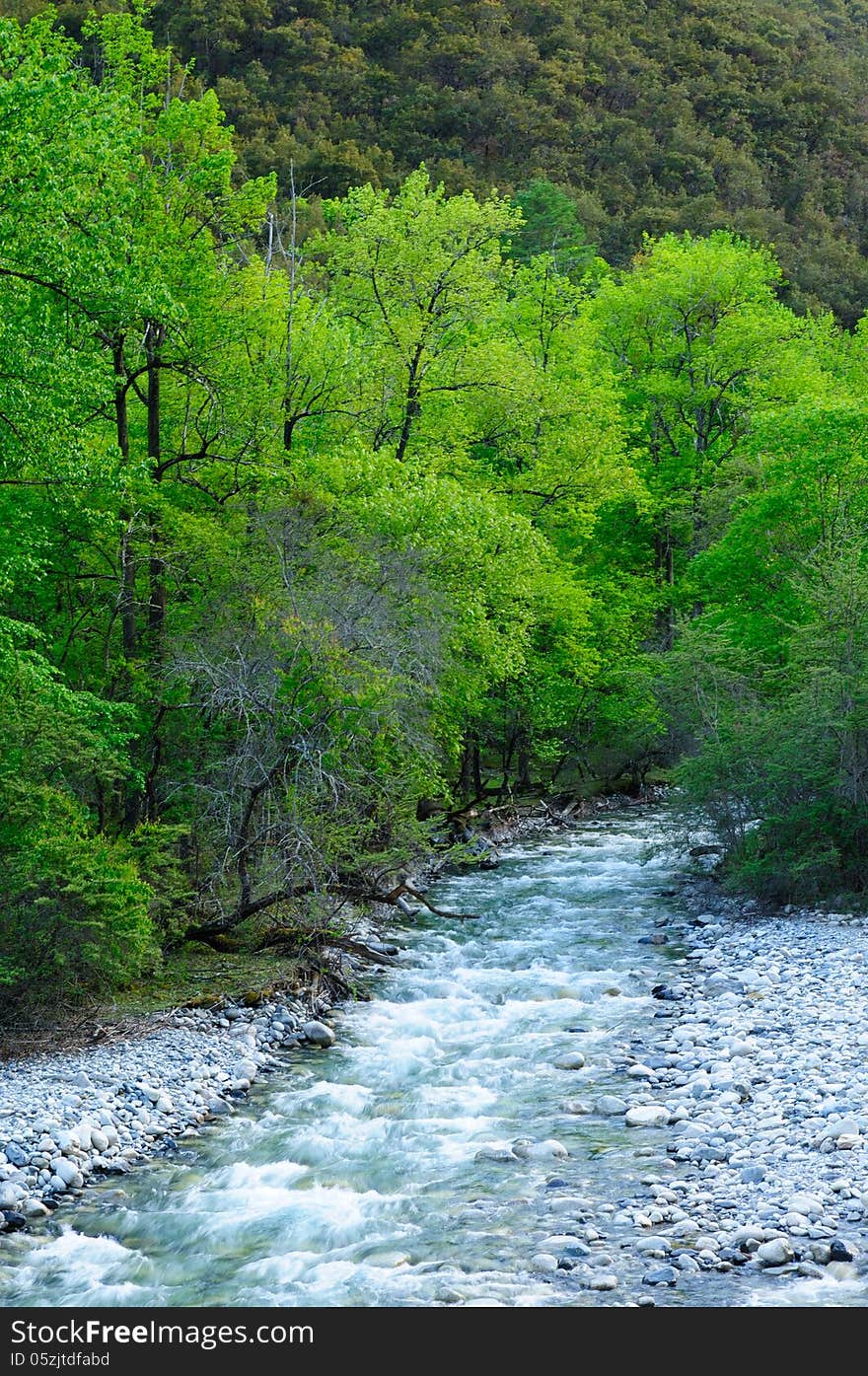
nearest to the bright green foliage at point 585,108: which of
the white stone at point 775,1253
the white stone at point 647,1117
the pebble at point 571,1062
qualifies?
the pebble at point 571,1062

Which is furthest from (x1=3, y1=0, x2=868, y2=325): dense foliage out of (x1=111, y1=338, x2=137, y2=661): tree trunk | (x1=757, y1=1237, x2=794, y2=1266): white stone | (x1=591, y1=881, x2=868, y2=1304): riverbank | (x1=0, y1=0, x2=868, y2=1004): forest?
(x1=757, y1=1237, x2=794, y2=1266): white stone

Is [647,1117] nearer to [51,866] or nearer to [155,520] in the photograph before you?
[51,866]

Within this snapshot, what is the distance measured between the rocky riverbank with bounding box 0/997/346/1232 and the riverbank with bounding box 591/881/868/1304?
11.4 feet

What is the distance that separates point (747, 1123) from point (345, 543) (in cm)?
907

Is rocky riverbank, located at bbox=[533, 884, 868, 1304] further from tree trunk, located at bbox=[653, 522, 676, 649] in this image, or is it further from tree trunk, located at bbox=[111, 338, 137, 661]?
tree trunk, located at bbox=[653, 522, 676, 649]

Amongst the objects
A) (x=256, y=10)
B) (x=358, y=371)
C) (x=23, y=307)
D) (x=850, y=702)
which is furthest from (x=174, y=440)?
(x=256, y=10)

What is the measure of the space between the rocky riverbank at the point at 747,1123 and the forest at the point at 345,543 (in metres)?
2.88

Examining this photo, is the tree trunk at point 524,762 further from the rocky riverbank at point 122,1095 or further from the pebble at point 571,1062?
the pebble at point 571,1062

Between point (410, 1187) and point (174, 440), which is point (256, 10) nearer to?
point (174, 440)

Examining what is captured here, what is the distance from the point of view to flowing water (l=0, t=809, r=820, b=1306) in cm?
773

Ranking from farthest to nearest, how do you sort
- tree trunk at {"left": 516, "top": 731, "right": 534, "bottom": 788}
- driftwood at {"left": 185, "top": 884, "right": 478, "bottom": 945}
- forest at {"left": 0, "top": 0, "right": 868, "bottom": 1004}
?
1. tree trunk at {"left": 516, "top": 731, "right": 534, "bottom": 788}
2. driftwood at {"left": 185, "top": 884, "right": 478, "bottom": 945}
3. forest at {"left": 0, "top": 0, "right": 868, "bottom": 1004}

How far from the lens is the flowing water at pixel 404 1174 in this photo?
7734 mm

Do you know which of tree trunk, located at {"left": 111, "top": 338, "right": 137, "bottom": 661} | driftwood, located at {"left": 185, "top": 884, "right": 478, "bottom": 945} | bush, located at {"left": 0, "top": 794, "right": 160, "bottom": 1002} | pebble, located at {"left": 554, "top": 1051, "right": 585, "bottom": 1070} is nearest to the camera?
bush, located at {"left": 0, "top": 794, "right": 160, "bottom": 1002}

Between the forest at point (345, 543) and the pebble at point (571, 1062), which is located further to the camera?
the forest at point (345, 543)
